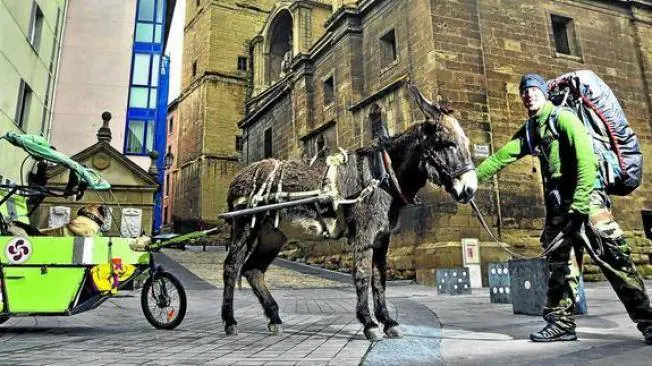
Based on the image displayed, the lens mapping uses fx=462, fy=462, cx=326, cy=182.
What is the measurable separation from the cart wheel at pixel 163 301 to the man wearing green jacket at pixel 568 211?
12.7 ft

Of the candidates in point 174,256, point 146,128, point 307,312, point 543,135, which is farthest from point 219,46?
point 543,135

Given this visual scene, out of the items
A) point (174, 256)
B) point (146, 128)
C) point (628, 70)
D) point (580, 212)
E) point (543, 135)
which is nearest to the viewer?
point (580, 212)

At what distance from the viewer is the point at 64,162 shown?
5574 millimetres

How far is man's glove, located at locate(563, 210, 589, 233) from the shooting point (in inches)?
138

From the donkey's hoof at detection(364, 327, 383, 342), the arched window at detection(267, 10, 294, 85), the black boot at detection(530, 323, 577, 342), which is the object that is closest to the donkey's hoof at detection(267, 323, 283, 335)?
the donkey's hoof at detection(364, 327, 383, 342)

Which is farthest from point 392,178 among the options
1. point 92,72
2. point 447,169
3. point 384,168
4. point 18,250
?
point 92,72

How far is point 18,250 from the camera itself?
17.6 ft

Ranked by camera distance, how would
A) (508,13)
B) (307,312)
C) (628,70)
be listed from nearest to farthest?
1. (307,312)
2. (508,13)
3. (628,70)

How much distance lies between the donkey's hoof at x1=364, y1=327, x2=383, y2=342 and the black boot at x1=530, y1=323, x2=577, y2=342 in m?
1.28

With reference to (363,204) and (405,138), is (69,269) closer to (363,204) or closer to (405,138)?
(363,204)

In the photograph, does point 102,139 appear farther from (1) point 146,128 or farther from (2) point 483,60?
(2) point 483,60

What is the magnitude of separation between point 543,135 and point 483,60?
13180 millimetres

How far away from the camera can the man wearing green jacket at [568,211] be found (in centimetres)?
355

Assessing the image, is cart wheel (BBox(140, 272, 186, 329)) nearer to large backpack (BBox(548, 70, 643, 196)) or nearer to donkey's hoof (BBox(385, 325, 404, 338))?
donkey's hoof (BBox(385, 325, 404, 338))
